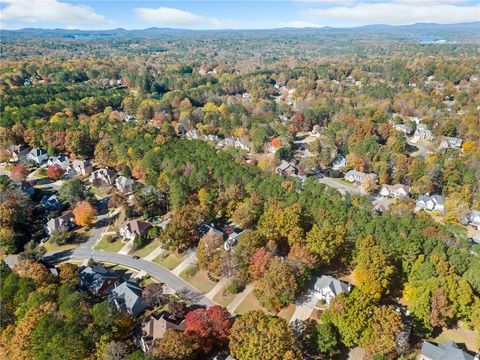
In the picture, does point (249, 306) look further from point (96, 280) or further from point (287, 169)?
point (287, 169)

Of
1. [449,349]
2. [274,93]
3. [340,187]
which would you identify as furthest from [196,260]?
[274,93]

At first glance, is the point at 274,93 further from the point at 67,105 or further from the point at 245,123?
the point at 67,105

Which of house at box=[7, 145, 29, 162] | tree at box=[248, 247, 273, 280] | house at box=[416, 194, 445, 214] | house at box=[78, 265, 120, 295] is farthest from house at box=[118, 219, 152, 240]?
house at box=[416, 194, 445, 214]

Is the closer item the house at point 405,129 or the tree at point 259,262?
the tree at point 259,262

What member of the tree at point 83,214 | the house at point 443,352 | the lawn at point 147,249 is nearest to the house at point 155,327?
the lawn at point 147,249

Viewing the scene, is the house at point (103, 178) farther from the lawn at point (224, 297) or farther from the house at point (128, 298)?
the lawn at point (224, 297)
